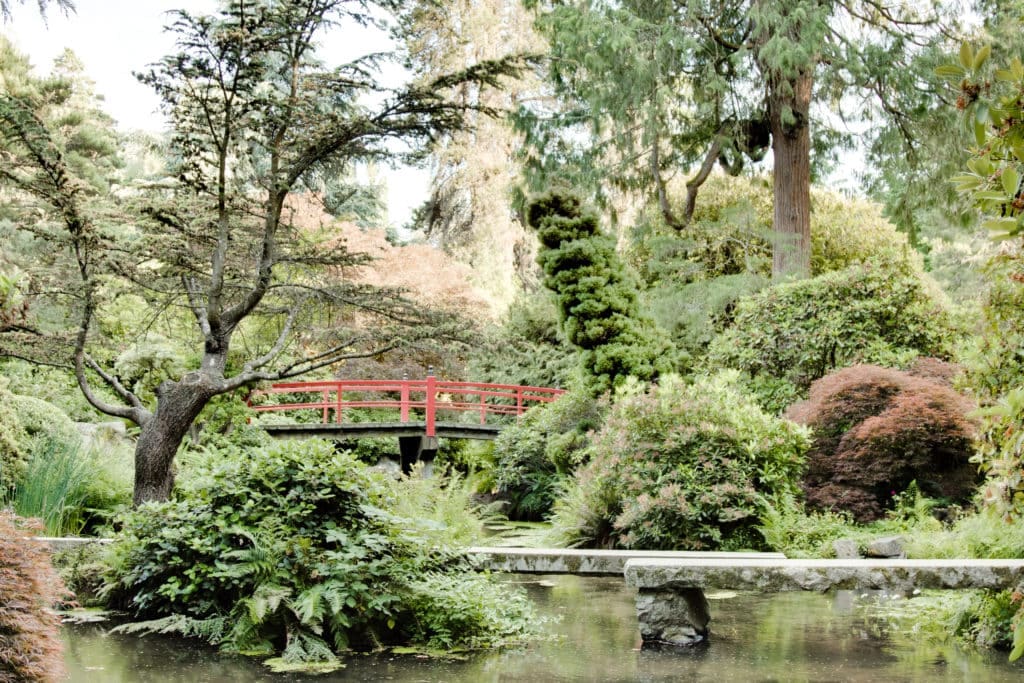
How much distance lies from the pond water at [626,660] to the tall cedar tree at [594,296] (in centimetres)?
601

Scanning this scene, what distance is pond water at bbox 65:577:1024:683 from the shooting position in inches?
208

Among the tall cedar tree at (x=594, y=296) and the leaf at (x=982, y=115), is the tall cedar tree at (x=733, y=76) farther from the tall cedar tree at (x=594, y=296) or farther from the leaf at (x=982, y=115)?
the leaf at (x=982, y=115)

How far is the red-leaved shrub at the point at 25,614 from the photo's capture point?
384 cm

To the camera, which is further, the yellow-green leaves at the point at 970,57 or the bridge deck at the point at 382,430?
the bridge deck at the point at 382,430

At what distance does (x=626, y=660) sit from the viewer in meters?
5.72

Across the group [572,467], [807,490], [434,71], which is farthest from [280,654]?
[434,71]

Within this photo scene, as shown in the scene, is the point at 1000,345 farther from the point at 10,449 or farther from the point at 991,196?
the point at 10,449

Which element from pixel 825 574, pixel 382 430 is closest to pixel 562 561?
pixel 825 574

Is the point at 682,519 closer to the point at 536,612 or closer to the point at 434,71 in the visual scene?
the point at 536,612

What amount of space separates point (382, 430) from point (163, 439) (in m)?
9.78

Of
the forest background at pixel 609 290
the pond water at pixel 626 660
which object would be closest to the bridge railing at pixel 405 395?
the forest background at pixel 609 290

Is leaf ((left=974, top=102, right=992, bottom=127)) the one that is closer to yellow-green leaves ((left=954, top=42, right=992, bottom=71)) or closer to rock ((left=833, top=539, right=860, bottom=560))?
yellow-green leaves ((left=954, top=42, right=992, bottom=71))

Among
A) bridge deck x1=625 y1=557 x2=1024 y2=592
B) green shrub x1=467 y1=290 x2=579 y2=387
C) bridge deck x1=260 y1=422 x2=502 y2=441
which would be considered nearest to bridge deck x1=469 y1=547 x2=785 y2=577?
bridge deck x1=625 y1=557 x2=1024 y2=592

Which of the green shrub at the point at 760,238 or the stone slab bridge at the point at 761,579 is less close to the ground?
the green shrub at the point at 760,238
